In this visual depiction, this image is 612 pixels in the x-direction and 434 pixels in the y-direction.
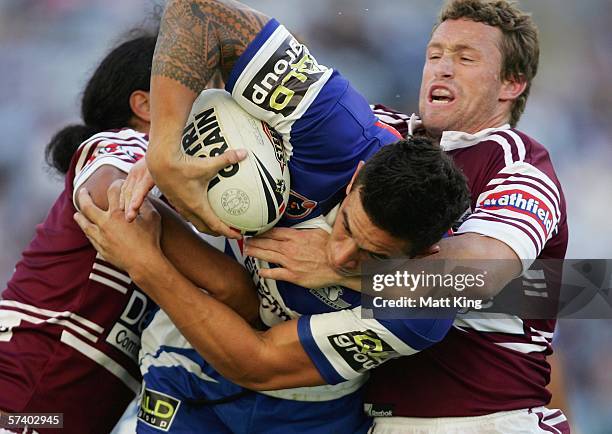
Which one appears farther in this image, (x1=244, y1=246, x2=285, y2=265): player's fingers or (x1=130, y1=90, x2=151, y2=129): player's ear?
(x1=130, y1=90, x2=151, y2=129): player's ear

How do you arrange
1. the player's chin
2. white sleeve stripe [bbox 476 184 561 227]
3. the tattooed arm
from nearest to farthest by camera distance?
the tattooed arm < the player's chin < white sleeve stripe [bbox 476 184 561 227]

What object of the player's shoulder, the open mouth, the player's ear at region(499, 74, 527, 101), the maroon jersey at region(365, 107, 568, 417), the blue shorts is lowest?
the blue shorts

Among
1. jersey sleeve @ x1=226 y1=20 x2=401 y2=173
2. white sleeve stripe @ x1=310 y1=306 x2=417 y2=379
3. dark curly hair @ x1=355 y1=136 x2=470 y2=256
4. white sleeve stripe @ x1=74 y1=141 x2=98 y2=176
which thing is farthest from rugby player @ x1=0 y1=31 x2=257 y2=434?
dark curly hair @ x1=355 y1=136 x2=470 y2=256

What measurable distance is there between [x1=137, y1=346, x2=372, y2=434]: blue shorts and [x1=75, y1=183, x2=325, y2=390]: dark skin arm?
248mm

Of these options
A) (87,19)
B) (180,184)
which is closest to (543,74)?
(87,19)

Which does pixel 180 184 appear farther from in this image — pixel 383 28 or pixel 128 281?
pixel 383 28

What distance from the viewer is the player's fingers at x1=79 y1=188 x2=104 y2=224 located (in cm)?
283

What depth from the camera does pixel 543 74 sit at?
6.72 meters

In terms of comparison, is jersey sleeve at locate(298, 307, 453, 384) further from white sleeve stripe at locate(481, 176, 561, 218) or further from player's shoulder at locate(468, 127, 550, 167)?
player's shoulder at locate(468, 127, 550, 167)

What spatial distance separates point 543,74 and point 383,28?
1.23 meters

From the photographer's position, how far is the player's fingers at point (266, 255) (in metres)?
2.68

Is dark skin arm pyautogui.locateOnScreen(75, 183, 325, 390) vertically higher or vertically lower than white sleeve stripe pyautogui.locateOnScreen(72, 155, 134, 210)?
lower

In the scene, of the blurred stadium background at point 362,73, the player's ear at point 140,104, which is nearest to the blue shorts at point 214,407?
the player's ear at point 140,104

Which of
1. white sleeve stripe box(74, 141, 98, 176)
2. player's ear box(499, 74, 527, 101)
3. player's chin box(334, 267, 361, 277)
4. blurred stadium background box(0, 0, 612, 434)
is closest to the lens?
player's chin box(334, 267, 361, 277)
